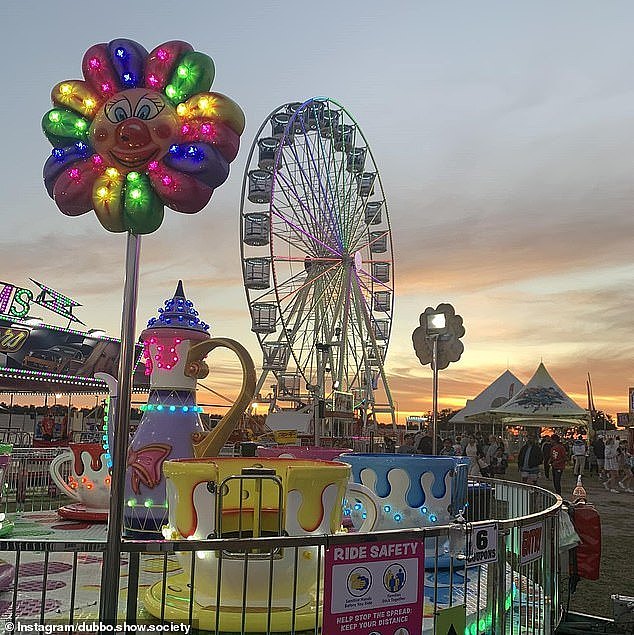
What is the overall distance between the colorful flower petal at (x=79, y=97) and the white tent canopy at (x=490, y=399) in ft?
85.1

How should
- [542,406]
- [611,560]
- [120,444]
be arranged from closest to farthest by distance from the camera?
[120,444] → [611,560] → [542,406]

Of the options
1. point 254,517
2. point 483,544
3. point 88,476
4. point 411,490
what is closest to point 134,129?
point 254,517

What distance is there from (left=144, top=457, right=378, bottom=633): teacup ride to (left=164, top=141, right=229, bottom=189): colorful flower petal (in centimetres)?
154

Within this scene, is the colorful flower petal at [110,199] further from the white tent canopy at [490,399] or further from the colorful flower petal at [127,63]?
the white tent canopy at [490,399]

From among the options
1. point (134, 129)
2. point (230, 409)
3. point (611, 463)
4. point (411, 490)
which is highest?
point (134, 129)

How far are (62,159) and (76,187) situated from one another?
19 centimetres

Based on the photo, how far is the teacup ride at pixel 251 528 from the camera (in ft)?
12.9

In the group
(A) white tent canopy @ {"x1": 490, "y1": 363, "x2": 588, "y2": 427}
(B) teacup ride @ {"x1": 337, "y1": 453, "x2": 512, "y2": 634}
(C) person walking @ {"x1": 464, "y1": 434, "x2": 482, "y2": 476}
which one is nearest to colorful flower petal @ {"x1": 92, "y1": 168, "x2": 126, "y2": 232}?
(B) teacup ride @ {"x1": 337, "y1": 453, "x2": 512, "y2": 634}

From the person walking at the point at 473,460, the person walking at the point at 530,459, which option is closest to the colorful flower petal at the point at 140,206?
the person walking at the point at 530,459

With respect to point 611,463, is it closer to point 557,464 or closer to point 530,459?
point 557,464

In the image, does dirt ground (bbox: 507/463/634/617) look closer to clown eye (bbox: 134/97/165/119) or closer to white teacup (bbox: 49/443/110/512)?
white teacup (bbox: 49/443/110/512)

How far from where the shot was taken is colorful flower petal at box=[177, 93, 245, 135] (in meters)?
3.52

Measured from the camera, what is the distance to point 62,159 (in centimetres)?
362

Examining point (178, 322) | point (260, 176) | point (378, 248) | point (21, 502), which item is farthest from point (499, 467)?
point (178, 322)
